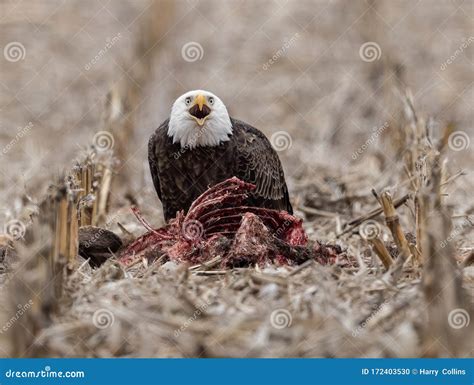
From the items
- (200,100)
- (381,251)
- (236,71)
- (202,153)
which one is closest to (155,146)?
(202,153)

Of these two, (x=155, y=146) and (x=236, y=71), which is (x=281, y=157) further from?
(x=155, y=146)

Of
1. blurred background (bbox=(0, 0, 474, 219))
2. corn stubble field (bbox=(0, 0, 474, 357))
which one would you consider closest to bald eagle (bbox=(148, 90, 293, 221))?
corn stubble field (bbox=(0, 0, 474, 357))

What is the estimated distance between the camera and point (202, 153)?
6.25 m

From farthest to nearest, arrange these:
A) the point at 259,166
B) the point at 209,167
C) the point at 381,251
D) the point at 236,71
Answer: the point at 236,71 < the point at 259,166 < the point at 209,167 < the point at 381,251

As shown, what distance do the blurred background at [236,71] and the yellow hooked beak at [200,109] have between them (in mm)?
1454

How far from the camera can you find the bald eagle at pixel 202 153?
6.23 meters

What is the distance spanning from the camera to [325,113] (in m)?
10.1

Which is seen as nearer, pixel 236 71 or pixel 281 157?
pixel 281 157

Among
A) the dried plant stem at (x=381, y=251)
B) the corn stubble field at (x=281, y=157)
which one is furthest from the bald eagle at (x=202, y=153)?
the dried plant stem at (x=381, y=251)

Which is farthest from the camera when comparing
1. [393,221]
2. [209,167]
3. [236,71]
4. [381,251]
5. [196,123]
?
[236,71]

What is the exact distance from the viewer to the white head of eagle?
6195 mm

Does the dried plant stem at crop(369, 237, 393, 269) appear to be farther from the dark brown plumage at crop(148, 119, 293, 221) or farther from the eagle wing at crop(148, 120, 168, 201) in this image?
the eagle wing at crop(148, 120, 168, 201)

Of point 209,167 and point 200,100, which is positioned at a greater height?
point 200,100

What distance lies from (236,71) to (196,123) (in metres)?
5.81
